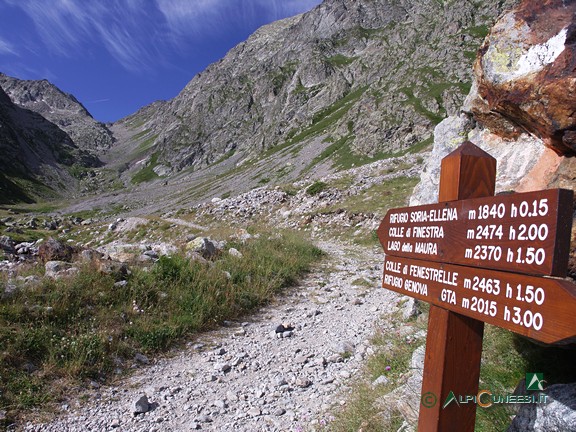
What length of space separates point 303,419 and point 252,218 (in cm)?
2074

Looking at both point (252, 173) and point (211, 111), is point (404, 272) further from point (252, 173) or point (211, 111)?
point (211, 111)

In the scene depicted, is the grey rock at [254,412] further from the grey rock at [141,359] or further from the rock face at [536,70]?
the rock face at [536,70]

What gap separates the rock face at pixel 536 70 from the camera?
→ 3344mm

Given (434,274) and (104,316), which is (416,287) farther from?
(104,316)

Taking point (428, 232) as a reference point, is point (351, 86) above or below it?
above

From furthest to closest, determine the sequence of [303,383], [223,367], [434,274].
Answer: [223,367] < [303,383] < [434,274]

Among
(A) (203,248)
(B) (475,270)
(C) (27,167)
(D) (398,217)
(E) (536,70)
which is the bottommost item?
(A) (203,248)

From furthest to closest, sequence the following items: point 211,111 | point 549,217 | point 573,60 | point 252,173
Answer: point 211,111, point 252,173, point 573,60, point 549,217

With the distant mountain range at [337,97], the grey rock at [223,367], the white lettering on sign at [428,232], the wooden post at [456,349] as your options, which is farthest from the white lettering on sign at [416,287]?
the distant mountain range at [337,97]

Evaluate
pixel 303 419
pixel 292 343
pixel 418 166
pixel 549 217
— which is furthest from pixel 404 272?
pixel 418 166

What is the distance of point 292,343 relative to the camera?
661 cm

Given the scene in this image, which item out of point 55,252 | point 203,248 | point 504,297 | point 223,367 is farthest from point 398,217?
point 55,252

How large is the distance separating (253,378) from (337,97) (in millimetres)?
138978

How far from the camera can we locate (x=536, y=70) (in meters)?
3.70
